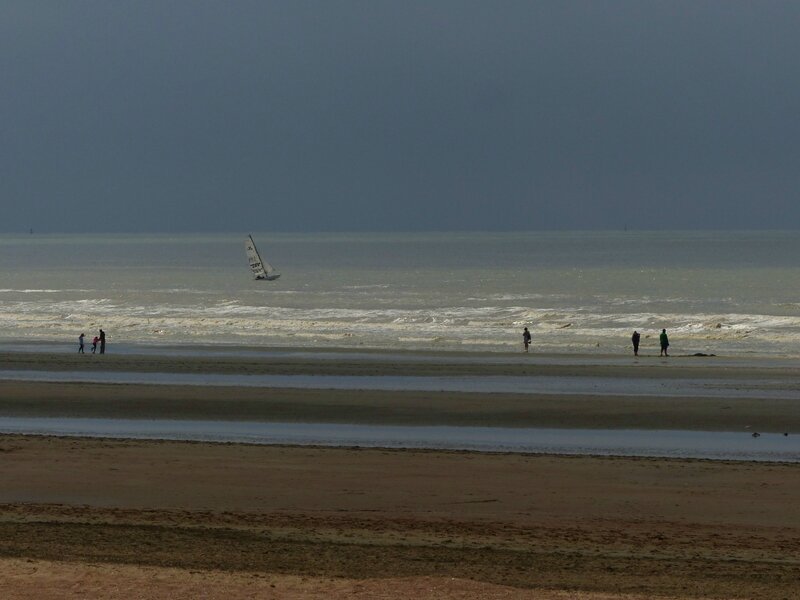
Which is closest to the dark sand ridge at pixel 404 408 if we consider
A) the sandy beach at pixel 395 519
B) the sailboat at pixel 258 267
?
the sandy beach at pixel 395 519

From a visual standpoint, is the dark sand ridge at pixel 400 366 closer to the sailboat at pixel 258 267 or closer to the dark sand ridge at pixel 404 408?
the dark sand ridge at pixel 404 408

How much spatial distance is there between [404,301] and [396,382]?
49551mm

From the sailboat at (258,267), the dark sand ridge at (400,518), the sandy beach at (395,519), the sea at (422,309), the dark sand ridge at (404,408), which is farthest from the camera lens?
the sailboat at (258,267)

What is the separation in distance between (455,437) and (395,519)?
24.7 feet

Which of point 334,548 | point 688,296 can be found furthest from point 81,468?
point 688,296

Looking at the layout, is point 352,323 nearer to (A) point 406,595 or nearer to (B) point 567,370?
(B) point 567,370

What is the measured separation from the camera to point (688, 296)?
86.0 m

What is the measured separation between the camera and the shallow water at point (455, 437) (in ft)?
67.3

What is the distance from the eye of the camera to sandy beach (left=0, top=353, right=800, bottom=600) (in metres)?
11.3

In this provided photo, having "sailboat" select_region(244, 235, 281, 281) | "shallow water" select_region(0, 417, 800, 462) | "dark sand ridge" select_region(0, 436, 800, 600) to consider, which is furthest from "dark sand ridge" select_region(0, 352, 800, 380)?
"sailboat" select_region(244, 235, 281, 281)

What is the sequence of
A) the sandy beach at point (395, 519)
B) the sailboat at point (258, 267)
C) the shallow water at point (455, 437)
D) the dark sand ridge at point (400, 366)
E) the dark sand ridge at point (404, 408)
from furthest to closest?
the sailboat at point (258, 267) → the dark sand ridge at point (400, 366) → the dark sand ridge at point (404, 408) → the shallow water at point (455, 437) → the sandy beach at point (395, 519)

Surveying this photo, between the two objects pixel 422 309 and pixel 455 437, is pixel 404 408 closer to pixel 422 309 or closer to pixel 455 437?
pixel 455 437

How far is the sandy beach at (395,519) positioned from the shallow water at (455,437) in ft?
3.04

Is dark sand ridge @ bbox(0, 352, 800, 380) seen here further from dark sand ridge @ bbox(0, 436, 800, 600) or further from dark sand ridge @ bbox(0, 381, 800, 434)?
dark sand ridge @ bbox(0, 436, 800, 600)
